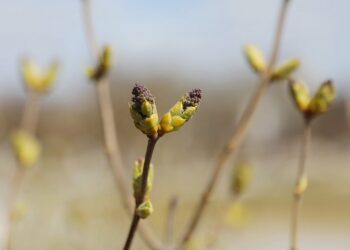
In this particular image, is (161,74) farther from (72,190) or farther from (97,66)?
(97,66)

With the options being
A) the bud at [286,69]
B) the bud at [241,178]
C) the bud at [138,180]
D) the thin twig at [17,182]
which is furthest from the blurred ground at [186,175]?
the bud at [138,180]

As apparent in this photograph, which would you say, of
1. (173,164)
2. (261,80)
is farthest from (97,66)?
(173,164)

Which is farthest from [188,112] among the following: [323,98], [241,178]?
[241,178]

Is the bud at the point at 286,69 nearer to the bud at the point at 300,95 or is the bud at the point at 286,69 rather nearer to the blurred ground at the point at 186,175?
the bud at the point at 300,95

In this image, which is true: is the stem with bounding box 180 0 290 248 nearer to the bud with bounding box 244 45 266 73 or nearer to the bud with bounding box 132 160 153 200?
the bud with bounding box 244 45 266 73

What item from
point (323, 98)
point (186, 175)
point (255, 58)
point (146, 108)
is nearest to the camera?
point (146, 108)

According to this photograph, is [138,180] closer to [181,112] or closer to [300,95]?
[181,112]
